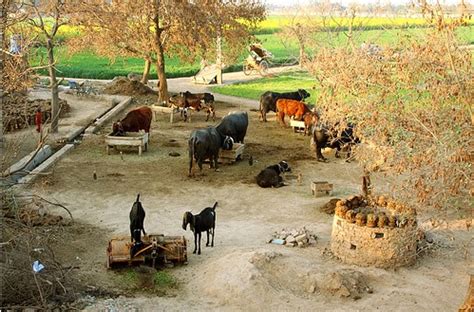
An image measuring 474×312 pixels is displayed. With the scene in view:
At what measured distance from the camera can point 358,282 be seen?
38.7ft

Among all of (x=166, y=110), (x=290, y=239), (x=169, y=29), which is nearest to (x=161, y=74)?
(x=169, y=29)

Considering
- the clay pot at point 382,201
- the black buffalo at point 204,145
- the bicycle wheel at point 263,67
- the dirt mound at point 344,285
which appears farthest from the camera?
the bicycle wheel at point 263,67

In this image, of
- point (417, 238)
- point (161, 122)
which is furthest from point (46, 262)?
point (161, 122)

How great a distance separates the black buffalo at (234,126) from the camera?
21672mm

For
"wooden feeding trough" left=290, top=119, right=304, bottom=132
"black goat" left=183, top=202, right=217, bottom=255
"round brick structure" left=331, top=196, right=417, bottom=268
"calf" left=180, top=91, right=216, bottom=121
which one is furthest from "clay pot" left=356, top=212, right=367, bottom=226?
"calf" left=180, top=91, right=216, bottom=121

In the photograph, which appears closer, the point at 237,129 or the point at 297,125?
the point at 237,129

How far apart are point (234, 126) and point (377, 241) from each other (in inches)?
391

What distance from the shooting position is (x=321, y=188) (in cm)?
1730

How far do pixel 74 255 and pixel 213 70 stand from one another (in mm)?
27595

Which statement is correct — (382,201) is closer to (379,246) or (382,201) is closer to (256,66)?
(379,246)

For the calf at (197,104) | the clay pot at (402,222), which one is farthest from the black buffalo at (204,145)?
the clay pot at (402,222)

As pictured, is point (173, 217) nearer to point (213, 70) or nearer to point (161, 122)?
point (161, 122)

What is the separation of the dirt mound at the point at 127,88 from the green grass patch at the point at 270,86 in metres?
4.25

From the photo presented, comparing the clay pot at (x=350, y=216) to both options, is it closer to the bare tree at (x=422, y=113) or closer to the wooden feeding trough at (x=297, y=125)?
the bare tree at (x=422, y=113)
